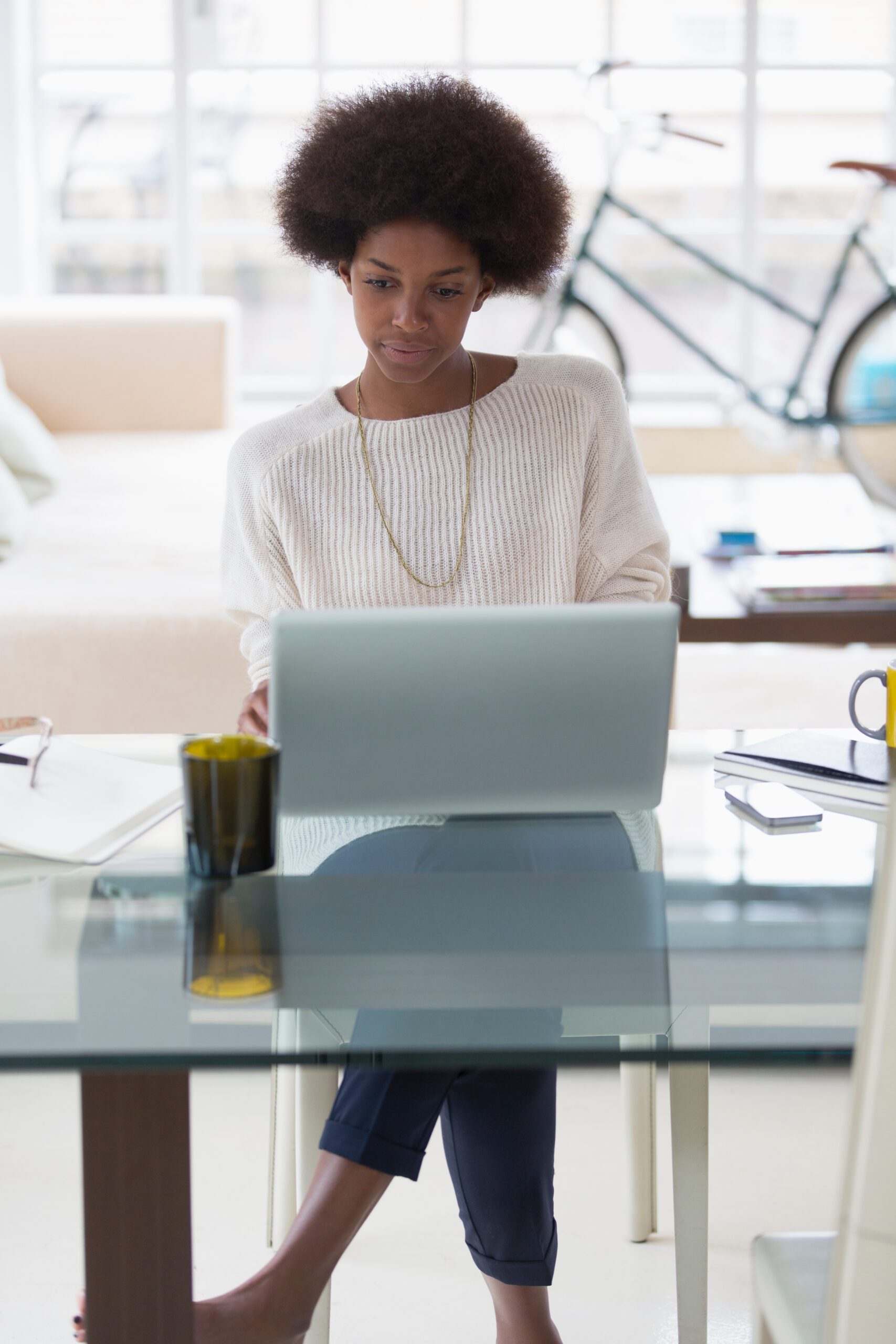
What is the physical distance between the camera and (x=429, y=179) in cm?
136

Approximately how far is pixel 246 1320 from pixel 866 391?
358cm

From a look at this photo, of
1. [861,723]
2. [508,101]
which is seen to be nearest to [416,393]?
[861,723]

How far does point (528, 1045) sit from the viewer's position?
0.72 meters

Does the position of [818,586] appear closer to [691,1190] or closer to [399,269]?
[399,269]

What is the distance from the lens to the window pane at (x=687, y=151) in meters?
4.27

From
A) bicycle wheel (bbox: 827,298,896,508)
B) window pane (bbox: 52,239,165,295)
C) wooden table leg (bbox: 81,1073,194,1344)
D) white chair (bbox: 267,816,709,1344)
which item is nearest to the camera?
wooden table leg (bbox: 81,1073,194,1344)

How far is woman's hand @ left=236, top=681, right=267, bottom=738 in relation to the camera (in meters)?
1.14

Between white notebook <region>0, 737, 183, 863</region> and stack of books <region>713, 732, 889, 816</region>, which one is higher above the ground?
stack of books <region>713, 732, 889, 816</region>

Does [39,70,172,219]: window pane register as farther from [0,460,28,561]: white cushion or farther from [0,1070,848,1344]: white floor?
[0,1070,848,1344]: white floor

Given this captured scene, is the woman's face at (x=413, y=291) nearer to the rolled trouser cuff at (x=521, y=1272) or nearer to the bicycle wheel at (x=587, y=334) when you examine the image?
the rolled trouser cuff at (x=521, y=1272)

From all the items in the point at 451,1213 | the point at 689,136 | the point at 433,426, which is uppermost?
the point at 689,136

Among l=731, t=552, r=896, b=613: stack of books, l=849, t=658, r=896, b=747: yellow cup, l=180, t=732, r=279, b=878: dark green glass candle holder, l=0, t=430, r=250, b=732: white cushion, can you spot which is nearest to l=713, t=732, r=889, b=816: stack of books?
l=849, t=658, r=896, b=747: yellow cup

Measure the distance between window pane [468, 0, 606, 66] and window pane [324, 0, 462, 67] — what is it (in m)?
0.06

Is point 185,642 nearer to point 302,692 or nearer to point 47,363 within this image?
point 302,692
